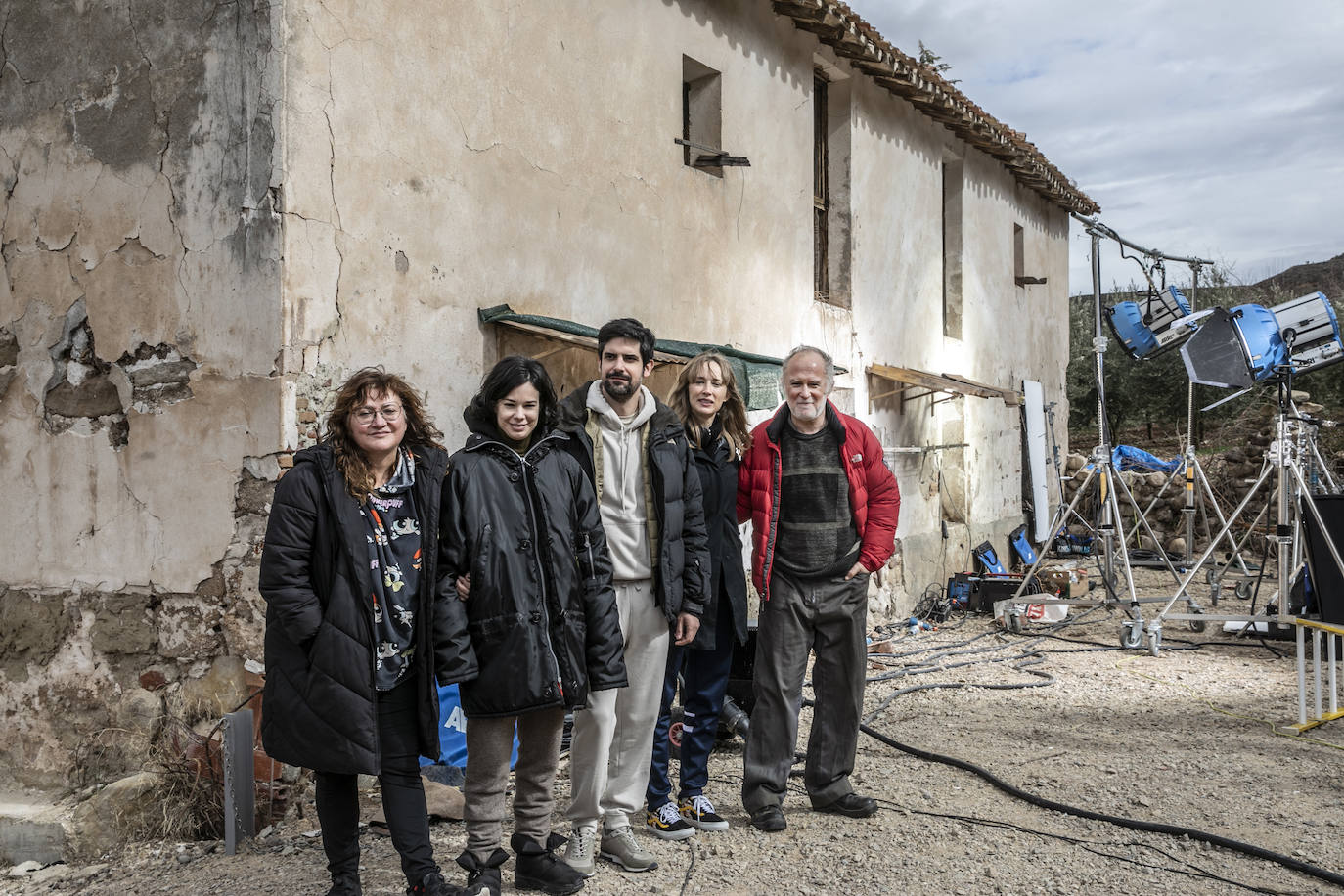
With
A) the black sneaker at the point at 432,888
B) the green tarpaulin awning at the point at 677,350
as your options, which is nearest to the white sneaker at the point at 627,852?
the black sneaker at the point at 432,888

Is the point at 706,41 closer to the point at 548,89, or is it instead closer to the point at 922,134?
the point at 548,89

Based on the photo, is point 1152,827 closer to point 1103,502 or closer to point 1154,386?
point 1103,502

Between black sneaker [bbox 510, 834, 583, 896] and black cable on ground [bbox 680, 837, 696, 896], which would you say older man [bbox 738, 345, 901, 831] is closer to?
black cable on ground [bbox 680, 837, 696, 896]

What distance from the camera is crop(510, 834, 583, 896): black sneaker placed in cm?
336

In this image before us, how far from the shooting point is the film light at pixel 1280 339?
7.43 m

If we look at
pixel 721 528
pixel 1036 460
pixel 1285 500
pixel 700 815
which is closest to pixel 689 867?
pixel 700 815

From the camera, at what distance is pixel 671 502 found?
3.69 metres

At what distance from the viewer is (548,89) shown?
584 cm

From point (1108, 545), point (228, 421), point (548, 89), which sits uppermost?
point (548, 89)

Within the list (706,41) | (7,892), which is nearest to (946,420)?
(706,41)

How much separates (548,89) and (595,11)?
79 centimetres

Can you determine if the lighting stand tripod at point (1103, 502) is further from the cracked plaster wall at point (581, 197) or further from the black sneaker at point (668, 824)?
the black sneaker at point (668, 824)

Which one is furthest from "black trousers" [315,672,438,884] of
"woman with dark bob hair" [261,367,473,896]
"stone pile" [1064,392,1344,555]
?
"stone pile" [1064,392,1344,555]

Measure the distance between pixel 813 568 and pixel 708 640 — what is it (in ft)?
1.78
